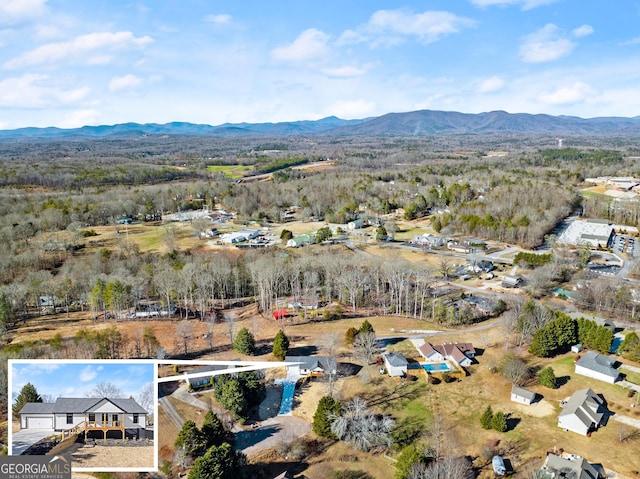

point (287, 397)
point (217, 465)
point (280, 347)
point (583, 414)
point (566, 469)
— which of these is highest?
point (217, 465)

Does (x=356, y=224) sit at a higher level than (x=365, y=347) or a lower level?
higher

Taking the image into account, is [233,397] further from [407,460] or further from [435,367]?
[435,367]

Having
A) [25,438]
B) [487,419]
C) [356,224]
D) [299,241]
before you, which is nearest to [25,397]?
[25,438]

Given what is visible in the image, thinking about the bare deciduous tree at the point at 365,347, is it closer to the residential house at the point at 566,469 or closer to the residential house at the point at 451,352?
the residential house at the point at 451,352

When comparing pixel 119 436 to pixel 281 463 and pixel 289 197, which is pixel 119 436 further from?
pixel 289 197

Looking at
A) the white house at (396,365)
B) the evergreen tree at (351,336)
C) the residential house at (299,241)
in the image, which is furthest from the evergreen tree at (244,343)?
the residential house at (299,241)

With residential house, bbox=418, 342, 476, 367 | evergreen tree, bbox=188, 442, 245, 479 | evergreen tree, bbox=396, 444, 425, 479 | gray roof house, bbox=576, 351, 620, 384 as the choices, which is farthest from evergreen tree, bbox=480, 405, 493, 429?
evergreen tree, bbox=188, 442, 245, 479

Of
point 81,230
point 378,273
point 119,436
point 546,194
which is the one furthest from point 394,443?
point 546,194
